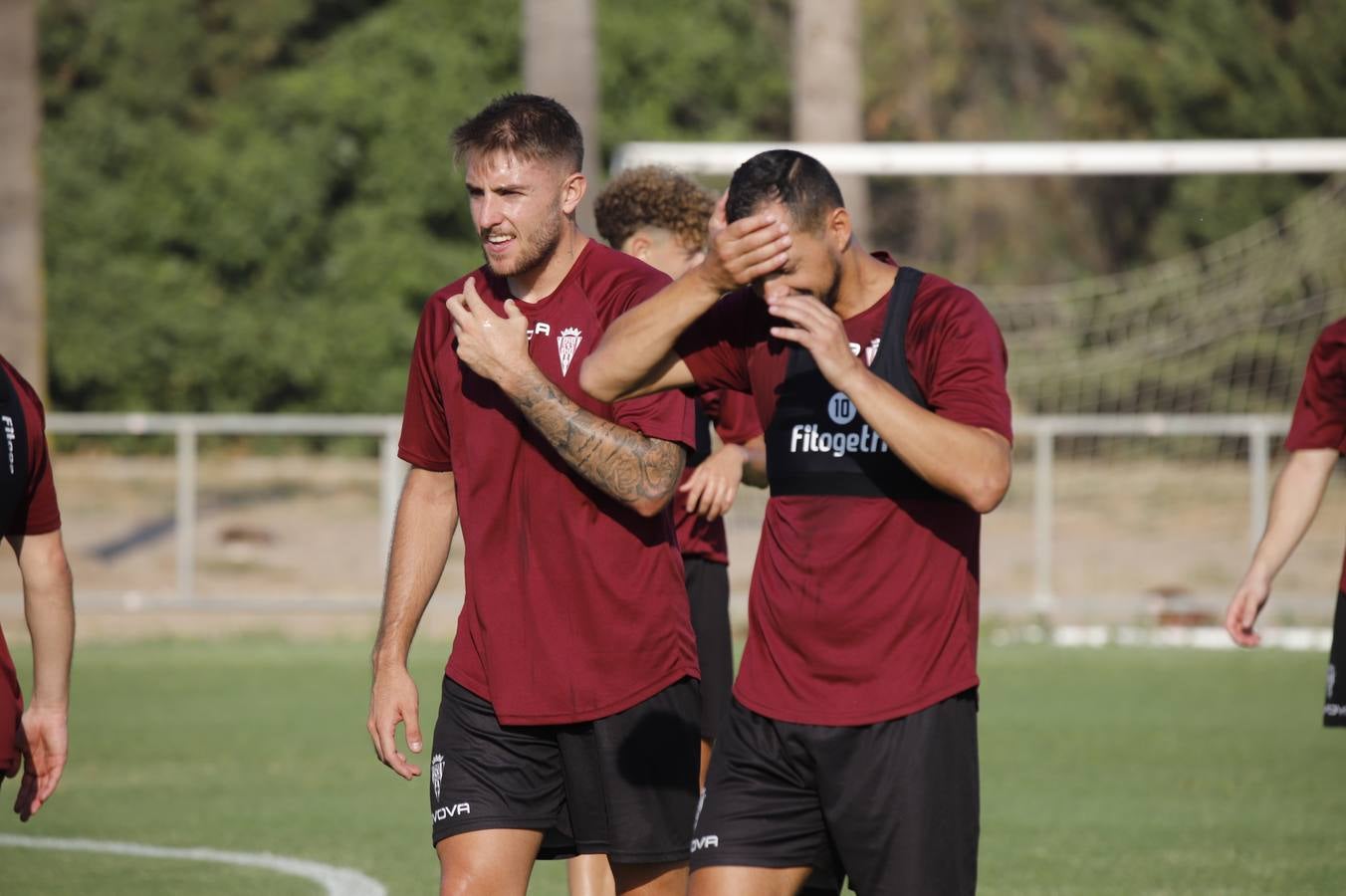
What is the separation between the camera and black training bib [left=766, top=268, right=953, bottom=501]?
4266mm

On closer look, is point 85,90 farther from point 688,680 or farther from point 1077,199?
point 688,680

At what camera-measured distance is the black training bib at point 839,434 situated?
4266 mm

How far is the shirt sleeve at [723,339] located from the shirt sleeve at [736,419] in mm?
1574

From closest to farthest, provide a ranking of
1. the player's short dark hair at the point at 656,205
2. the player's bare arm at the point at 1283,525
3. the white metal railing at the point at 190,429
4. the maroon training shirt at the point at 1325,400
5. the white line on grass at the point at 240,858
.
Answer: the maroon training shirt at the point at 1325,400 → the player's bare arm at the point at 1283,525 → the player's short dark hair at the point at 656,205 → the white line on grass at the point at 240,858 → the white metal railing at the point at 190,429

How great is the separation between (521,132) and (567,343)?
0.57 metres

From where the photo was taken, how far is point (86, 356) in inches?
1206

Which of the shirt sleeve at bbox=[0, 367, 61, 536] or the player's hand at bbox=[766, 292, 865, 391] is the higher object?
the player's hand at bbox=[766, 292, 865, 391]

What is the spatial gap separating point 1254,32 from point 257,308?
1940 centimetres

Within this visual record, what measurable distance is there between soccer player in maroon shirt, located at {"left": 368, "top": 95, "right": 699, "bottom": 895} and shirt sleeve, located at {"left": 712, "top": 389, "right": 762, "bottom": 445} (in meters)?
1.10

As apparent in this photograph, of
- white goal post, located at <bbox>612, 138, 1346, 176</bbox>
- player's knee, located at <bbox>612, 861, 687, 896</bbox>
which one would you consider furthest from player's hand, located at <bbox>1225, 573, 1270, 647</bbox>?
white goal post, located at <bbox>612, 138, 1346, 176</bbox>

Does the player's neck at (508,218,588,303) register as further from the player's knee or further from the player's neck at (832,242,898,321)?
the player's knee

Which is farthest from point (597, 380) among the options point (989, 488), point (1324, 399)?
point (1324, 399)

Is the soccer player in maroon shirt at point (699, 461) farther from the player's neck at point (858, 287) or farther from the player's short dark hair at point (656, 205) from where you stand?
the player's neck at point (858, 287)

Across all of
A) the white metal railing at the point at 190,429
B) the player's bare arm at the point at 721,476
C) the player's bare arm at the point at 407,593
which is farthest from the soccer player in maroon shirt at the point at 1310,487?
the white metal railing at the point at 190,429
